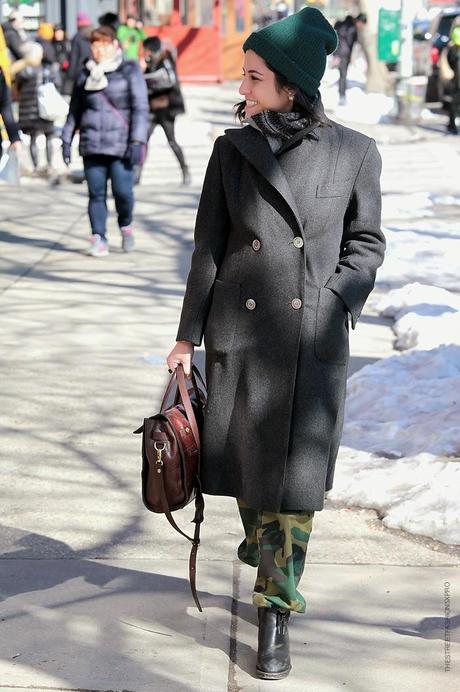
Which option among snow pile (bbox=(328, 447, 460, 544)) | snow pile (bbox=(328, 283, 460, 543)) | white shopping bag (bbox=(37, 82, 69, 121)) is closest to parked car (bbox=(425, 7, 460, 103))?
white shopping bag (bbox=(37, 82, 69, 121))

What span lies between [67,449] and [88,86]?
4.96 m

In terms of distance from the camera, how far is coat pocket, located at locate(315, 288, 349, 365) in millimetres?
3535

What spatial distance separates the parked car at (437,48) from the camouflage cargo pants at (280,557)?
19.4 m

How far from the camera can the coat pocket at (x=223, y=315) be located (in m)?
3.61

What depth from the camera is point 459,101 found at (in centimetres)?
2144

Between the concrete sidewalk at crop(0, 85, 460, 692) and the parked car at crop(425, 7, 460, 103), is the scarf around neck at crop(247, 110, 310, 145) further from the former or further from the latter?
the parked car at crop(425, 7, 460, 103)

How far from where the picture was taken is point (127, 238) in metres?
10.8

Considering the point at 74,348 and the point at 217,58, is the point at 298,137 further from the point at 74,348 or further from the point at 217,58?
the point at 217,58

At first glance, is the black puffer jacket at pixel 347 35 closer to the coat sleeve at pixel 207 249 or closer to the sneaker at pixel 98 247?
the sneaker at pixel 98 247

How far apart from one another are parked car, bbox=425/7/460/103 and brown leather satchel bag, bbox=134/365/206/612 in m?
19.4

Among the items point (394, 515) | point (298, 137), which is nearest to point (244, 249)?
point (298, 137)

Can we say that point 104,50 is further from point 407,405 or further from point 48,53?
point 48,53

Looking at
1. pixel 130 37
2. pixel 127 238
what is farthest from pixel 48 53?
pixel 127 238

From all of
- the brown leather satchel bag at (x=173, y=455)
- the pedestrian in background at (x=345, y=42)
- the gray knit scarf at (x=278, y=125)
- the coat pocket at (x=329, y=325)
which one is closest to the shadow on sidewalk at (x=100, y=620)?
the brown leather satchel bag at (x=173, y=455)
